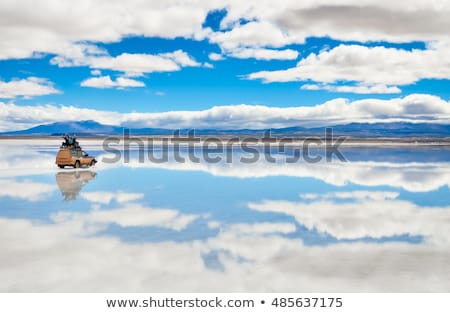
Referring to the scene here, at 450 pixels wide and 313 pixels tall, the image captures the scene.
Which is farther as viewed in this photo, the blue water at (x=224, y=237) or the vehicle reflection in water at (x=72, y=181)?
the vehicle reflection in water at (x=72, y=181)

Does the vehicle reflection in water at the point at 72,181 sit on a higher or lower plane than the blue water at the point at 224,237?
higher

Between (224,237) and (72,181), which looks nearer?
(224,237)

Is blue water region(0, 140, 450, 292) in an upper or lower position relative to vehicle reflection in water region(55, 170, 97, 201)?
lower

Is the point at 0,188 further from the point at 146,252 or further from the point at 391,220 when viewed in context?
the point at 391,220

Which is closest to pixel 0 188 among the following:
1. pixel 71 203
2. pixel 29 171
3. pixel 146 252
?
pixel 71 203

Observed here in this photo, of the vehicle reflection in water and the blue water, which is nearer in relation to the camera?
the blue water
